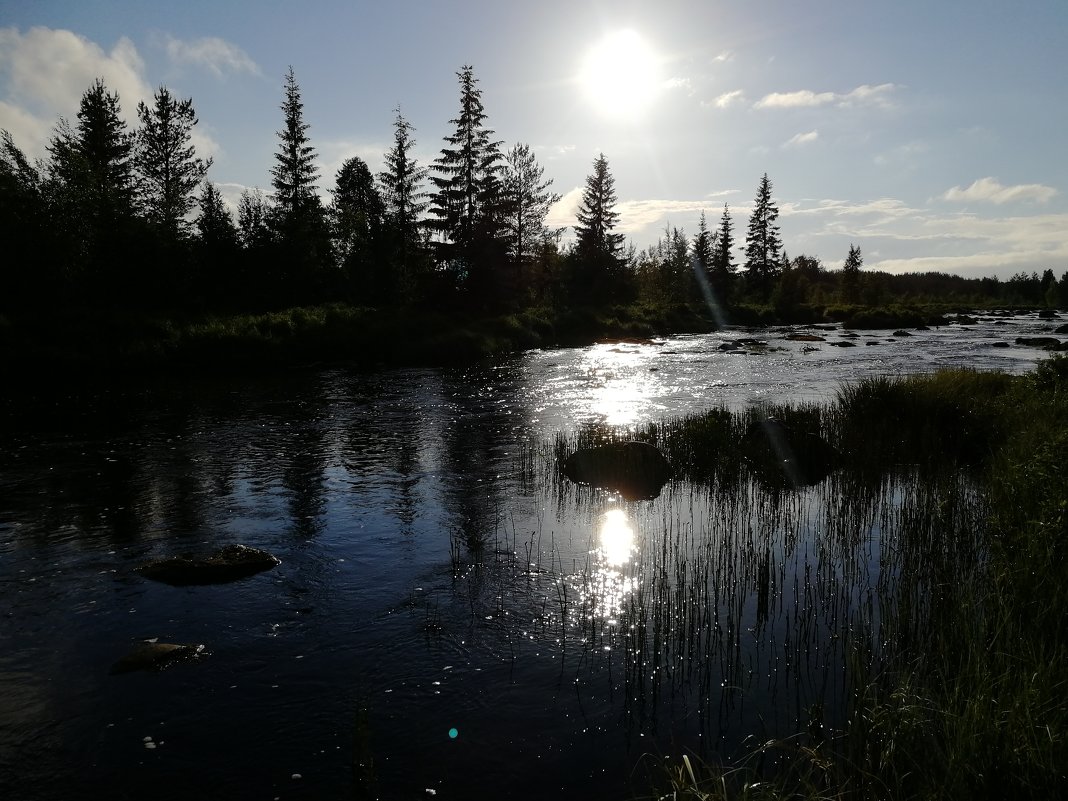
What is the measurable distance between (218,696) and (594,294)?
70.9 m

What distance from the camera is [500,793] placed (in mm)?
5461

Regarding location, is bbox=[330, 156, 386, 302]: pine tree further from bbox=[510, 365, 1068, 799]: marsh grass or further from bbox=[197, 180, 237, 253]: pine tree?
bbox=[510, 365, 1068, 799]: marsh grass

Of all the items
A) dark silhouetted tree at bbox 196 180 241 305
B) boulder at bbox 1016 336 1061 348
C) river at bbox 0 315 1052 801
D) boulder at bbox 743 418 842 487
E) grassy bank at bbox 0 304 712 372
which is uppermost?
dark silhouetted tree at bbox 196 180 241 305

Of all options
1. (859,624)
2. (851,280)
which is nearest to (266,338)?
(859,624)

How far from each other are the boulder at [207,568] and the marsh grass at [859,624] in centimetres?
467

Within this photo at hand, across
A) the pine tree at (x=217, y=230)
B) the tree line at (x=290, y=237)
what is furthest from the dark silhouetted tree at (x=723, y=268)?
the pine tree at (x=217, y=230)

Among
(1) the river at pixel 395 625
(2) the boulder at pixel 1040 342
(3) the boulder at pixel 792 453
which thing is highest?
(2) the boulder at pixel 1040 342

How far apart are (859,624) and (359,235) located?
65135 millimetres

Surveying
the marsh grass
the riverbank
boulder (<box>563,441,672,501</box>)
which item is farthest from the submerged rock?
the riverbank

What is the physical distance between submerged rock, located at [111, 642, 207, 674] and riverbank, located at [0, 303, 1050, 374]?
30.3 m

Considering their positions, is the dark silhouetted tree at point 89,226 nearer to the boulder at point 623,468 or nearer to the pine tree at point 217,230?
the pine tree at point 217,230

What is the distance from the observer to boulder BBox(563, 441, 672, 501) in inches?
573

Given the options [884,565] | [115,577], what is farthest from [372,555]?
[884,565]

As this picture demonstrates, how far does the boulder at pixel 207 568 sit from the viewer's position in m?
9.72
